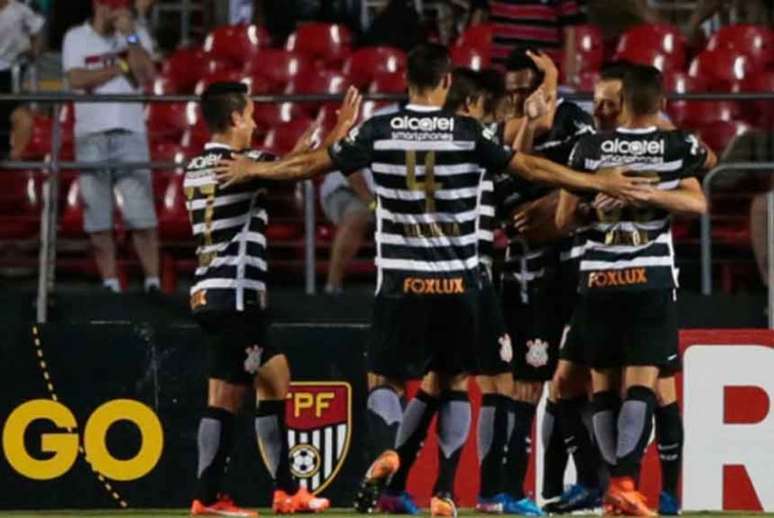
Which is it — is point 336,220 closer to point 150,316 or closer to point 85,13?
point 150,316

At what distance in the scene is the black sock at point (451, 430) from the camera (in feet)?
42.1

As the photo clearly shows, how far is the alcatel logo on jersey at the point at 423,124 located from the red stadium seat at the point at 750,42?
235 inches

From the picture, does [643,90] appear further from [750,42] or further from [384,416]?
[750,42]

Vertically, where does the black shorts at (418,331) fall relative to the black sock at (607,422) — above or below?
above

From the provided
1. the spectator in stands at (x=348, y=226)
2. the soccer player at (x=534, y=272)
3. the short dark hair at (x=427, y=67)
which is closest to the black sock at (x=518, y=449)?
the soccer player at (x=534, y=272)

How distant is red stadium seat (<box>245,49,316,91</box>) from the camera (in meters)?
18.7

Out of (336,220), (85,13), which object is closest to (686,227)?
(336,220)

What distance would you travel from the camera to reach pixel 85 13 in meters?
20.8

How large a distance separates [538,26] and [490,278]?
15.6 ft

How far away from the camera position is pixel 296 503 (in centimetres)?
1340

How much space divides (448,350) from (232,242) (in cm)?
119

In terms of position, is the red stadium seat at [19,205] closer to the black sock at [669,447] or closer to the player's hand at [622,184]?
the black sock at [669,447]

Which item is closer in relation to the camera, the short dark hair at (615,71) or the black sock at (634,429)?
the black sock at (634,429)

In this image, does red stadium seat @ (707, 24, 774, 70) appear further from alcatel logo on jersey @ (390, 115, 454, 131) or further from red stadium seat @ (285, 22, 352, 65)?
alcatel logo on jersey @ (390, 115, 454, 131)
